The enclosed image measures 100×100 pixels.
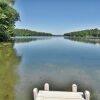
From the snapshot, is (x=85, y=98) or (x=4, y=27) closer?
(x=85, y=98)

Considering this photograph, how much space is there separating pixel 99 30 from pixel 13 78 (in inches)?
6792

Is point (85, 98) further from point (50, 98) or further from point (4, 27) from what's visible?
point (4, 27)

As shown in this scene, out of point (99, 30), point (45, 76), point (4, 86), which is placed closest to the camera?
point (4, 86)

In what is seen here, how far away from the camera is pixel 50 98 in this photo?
9.52 meters

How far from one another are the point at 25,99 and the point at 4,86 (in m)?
2.53

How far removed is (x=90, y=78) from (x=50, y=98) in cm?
689

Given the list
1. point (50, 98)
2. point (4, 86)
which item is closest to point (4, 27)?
point (4, 86)

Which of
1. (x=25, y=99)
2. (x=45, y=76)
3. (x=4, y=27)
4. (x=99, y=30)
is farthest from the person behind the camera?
(x=99, y=30)

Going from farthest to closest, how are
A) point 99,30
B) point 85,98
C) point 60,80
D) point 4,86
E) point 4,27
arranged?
point 99,30, point 4,27, point 60,80, point 4,86, point 85,98

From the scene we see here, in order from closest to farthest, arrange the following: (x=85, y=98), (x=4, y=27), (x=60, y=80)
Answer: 1. (x=85, y=98)
2. (x=60, y=80)
3. (x=4, y=27)

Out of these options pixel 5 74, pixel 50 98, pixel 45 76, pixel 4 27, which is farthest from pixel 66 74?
pixel 4 27

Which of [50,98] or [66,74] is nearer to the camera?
[50,98]

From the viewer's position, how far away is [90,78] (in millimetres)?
15836

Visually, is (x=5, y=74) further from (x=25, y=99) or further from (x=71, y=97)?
(x=71, y=97)
